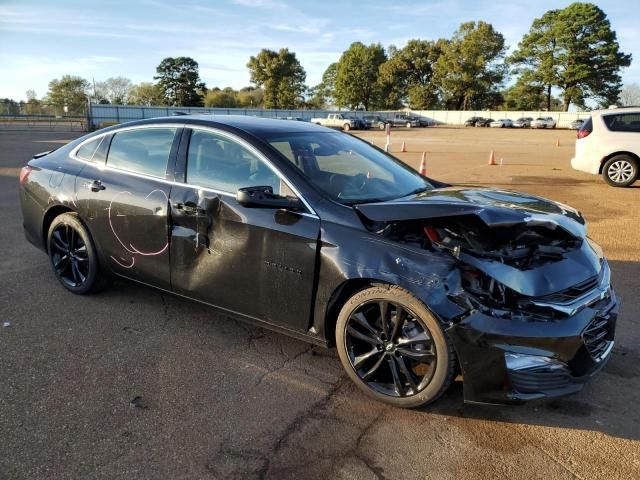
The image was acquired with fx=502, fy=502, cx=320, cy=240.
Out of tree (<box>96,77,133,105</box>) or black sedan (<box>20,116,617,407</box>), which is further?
tree (<box>96,77,133,105</box>)

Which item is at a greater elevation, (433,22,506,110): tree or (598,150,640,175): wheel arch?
(433,22,506,110): tree

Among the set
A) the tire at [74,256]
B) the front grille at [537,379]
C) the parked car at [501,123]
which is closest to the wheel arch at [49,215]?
the tire at [74,256]

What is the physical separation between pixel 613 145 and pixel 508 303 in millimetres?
10384

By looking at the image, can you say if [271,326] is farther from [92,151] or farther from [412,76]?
[412,76]

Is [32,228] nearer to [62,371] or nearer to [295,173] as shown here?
[62,371]

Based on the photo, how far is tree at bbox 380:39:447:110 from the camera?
9100 centimetres

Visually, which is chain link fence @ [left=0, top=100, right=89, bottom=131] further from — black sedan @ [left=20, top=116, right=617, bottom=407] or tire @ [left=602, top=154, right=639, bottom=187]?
black sedan @ [left=20, top=116, right=617, bottom=407]

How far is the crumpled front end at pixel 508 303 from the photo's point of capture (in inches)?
102

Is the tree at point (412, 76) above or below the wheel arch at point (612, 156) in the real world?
above

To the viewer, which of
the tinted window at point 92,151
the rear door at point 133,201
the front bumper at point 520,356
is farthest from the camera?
the tinted window at point 92,151

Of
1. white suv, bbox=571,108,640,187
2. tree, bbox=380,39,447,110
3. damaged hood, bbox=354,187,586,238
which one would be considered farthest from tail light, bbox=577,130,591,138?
tree, bbox=380,39,447,110

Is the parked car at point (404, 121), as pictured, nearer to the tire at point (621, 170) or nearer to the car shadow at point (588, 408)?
the tire at point (621, 170)

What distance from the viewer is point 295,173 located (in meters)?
3.31

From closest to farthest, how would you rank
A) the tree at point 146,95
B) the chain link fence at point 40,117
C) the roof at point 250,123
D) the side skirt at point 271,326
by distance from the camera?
the side skirt at point 271,326 < the roof at point 250,123 < the chain link fence at point 40,117 < the tree at point 146,95
